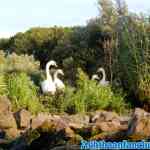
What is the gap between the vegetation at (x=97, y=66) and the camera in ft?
74.4

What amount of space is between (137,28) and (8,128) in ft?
26.0

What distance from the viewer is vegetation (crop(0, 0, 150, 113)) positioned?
74.4 ft

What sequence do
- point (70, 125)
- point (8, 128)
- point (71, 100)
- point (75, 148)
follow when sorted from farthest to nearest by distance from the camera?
point (71, 100) → point (8, 128) → point (70, 125) → point (75, 148)

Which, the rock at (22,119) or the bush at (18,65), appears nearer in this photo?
the rock at (22,119)

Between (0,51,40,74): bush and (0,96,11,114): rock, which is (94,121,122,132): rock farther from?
(0,51,40,74): bush

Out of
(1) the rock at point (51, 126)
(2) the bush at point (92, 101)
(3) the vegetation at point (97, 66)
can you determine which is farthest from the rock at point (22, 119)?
(2) the bush at point (92, 101)

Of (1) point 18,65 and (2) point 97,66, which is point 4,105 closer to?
(1) point 18,65

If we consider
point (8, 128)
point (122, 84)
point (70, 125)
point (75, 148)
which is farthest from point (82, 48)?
point (75, 148)

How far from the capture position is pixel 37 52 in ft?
116

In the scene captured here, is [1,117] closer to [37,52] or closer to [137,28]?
[137,28]

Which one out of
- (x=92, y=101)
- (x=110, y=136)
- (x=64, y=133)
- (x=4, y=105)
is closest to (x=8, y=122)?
(x=4, y=105)

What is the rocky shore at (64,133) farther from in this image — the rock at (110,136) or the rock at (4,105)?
the rock at (4,105)

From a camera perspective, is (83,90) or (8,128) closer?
(8,128)

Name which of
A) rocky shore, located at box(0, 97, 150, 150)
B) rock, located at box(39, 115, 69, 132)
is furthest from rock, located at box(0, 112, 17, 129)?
rock, located at box(39, 115, 69, 132)
